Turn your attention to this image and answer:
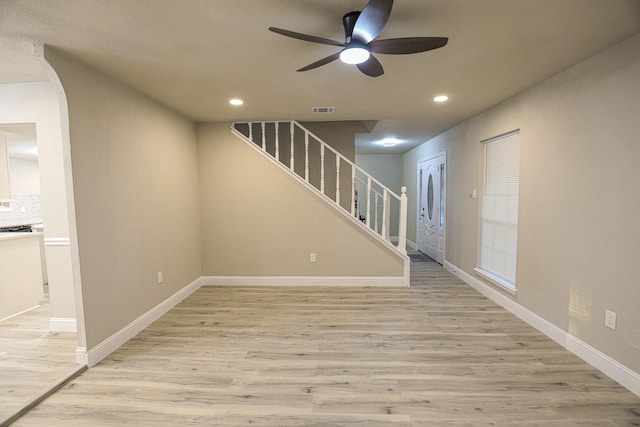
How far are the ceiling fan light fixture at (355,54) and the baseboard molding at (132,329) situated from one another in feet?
9.33

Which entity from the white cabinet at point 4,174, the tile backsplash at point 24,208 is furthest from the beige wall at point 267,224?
the tile backsplash at point 24,208

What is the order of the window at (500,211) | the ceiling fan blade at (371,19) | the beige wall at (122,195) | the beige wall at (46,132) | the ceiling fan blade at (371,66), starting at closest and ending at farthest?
1. the ceiling fan blade at (371,19)
2. the ceiling fan blade at (371,66)
3. the beige wall at (122,195)
4. the beige wall at (46,132)
5. the window at (500,211)

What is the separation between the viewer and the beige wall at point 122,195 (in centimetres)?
227

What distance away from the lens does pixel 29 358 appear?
241cm

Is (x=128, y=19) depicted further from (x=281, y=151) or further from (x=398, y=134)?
(x=398, y=134)

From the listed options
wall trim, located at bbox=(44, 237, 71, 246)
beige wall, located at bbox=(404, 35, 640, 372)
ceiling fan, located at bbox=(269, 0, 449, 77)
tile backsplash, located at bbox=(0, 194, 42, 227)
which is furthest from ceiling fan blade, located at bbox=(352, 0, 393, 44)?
tile backsplash, located at bbox=(0, 194, 42, 227)

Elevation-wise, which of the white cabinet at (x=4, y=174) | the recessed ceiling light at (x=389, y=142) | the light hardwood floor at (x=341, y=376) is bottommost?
the light hardwood floor at (x=341, y=376)

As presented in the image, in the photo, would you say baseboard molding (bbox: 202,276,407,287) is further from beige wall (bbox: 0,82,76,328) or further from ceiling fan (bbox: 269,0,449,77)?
ceiling fan (bbox: 269,0,449,77)

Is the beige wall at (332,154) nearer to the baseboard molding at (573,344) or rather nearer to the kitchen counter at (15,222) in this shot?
the baseboard molding at (573,344)

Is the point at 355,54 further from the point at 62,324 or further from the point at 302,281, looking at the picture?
the point at 62,324

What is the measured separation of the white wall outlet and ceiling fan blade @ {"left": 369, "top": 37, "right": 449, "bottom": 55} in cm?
220

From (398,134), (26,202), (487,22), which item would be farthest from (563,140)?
(26,202)

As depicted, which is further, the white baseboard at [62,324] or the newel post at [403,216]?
the newel post at [403,216]

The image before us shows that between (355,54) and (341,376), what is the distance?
85.2 inches
